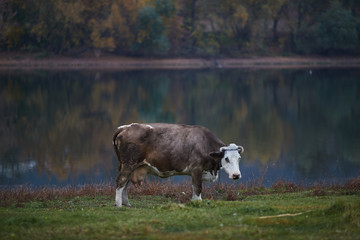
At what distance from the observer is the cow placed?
14.2m

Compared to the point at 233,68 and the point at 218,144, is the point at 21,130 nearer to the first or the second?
the point at 218,144

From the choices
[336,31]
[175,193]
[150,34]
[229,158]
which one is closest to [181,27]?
[150,34]

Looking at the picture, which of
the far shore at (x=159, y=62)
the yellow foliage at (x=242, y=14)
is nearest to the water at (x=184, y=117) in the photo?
the far shore at (x=159, y=62)

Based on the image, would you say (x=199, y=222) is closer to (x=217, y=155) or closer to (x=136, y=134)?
(x=217, y=155)

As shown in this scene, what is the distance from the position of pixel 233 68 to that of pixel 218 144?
93.7 m

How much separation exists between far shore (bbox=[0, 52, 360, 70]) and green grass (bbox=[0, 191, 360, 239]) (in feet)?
282

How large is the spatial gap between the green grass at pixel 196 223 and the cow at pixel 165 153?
A: 1.99 meters

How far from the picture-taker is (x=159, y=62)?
10156 centimetres

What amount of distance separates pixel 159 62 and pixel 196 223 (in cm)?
9239

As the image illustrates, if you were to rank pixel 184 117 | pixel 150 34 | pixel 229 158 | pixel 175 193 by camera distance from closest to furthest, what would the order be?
1. pixel 229 158
2. pixel 175 193
3. pixel 184 117
4. pixel 150 34

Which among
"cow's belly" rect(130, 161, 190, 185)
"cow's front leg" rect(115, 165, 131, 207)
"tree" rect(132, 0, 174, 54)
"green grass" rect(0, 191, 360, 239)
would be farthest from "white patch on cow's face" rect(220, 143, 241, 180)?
"tree" rect(132, 0, 174, 54)

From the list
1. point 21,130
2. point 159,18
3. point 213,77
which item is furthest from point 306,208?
point 159,18

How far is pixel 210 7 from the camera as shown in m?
109

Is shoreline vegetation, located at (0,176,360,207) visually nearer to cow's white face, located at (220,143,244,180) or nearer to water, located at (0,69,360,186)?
cow's white face, located at (220,143,244,180)
